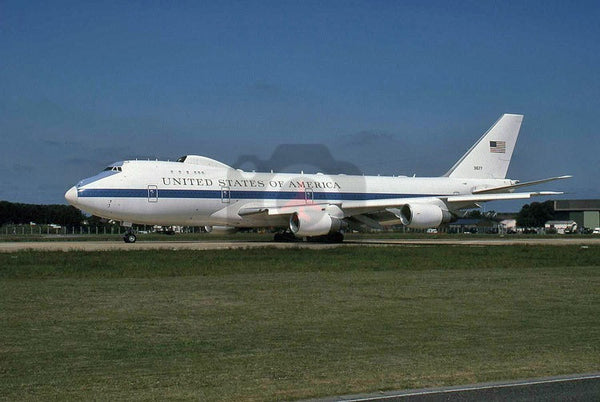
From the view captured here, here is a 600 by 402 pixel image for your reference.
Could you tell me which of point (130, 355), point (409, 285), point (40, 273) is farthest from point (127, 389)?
point (40, 273)

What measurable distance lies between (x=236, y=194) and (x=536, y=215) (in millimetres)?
129206

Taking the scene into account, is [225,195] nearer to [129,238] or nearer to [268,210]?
[268,210]

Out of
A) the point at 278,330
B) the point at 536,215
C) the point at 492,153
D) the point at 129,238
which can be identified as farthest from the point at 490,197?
the point at 536,215

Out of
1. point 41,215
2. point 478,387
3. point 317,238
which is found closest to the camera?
point 478,387

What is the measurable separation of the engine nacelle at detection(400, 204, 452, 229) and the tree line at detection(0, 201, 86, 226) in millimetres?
105105

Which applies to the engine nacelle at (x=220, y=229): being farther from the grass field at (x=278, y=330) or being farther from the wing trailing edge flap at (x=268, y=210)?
the grass field at (x=278, y=330)

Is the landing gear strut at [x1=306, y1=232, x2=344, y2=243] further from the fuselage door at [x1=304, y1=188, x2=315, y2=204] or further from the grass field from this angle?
the grass field

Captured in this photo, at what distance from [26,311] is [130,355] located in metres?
4.31

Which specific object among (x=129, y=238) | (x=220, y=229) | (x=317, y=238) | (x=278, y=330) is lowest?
(x=278, y=330)

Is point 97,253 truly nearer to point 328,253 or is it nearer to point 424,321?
point 328,253

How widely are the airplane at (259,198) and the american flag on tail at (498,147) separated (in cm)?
425

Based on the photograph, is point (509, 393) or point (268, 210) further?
point (268, 210)

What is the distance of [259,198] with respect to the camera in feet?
132

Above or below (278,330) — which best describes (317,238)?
above
